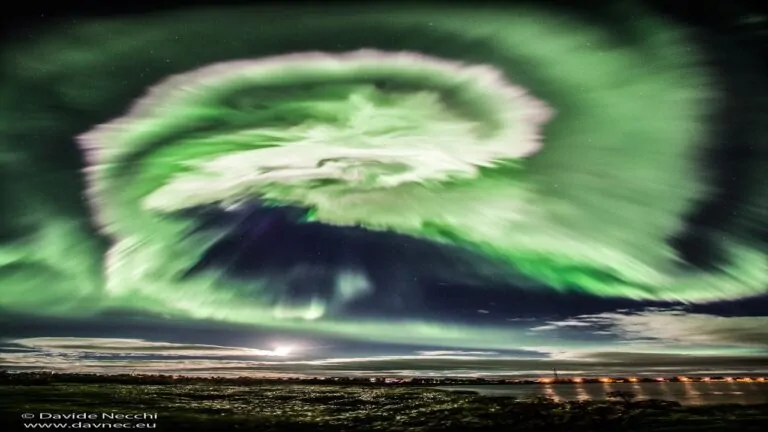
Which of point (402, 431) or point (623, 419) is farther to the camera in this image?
point (623, 419)

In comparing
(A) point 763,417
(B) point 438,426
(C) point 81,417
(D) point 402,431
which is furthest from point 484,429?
(C) point 81,417

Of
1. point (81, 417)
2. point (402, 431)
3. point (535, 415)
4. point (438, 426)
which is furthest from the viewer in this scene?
point (535, 415)

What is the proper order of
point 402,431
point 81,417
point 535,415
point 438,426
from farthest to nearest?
point 535,415
point 81,417
point 438,426
point 402,431

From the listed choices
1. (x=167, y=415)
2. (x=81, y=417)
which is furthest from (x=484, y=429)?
(x=81, y=417)

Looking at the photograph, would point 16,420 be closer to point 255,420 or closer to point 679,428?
point 255,420

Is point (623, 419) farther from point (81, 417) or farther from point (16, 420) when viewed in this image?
point (16, 420)

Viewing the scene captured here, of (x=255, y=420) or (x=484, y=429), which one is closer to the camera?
(x=484, y=429)

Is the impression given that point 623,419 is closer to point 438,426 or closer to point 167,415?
point 438,426

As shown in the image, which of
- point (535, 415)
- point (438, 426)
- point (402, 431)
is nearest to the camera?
point (402, 431)

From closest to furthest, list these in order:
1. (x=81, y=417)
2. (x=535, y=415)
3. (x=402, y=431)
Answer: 1. (x=402, y=431)
2. (x=81, y=417)
3. (x=535, y=415)
